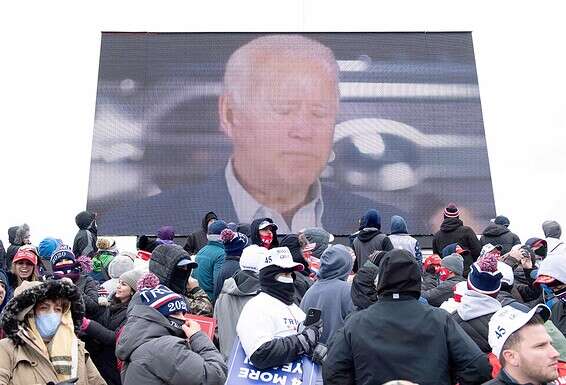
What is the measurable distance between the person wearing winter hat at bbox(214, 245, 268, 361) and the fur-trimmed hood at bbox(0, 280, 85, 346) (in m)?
1.11

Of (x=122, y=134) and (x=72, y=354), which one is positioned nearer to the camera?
(x=72, y=354)

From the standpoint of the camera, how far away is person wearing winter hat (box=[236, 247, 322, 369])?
4.65 meters

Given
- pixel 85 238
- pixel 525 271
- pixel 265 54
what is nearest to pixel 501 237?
pixel 525 271

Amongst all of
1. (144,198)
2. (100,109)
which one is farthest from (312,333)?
(100,109)

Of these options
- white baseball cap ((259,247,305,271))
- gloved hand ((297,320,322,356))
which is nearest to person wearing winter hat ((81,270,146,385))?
white baseball cap ((259,247,305,271))

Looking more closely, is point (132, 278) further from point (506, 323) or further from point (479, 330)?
point (506, 323)

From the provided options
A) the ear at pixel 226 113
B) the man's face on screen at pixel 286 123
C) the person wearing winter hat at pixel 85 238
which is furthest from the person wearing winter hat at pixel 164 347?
the ear at pixel 226 113

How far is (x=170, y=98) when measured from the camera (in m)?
15.4

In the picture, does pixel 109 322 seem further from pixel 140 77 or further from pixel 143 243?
pixel 140 77

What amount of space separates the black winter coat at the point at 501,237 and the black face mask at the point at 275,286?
5.07 metres

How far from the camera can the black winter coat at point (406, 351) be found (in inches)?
166

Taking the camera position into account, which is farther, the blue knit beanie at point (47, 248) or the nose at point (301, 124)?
the nose at point (301, 124)

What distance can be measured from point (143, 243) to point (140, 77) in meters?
7.90

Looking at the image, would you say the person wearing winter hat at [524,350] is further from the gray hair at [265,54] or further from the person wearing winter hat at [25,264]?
the gray hair at [265,54]
